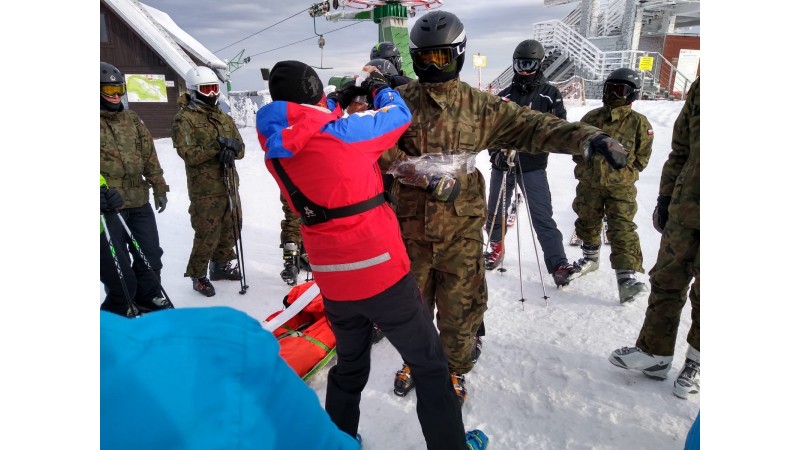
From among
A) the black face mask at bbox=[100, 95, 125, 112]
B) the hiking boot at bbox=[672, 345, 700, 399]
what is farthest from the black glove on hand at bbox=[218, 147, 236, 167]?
the hiking boot at bbox=[672, 345, 700, 399]

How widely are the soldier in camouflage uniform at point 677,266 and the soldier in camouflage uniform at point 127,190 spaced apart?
420cm

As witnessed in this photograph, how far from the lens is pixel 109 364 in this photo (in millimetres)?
606

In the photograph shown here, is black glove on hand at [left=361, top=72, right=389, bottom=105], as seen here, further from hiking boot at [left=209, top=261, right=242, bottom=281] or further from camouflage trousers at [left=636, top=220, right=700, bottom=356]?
hiking boot at [left=209, top=261, right=242, bottom=281]

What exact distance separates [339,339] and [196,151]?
3568 mm

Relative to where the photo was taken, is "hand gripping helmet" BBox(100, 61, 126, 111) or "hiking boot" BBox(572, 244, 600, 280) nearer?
"hand gripping helmet" BBox(100, 61, 126, 111)

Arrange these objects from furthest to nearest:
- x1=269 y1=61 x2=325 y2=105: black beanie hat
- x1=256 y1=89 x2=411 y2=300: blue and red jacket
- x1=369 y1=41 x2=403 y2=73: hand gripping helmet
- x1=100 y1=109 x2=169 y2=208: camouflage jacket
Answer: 1. x1=369 y1=41 x2=403 y2=73: hand gripping helmet
2. x1=100 y1=109 x2=169 y2=208: camouflage jacket
3. x1=269 y1=61 x2=325 y2=105: black beanie hat
4. x1=256 y1=89 x2=411 y2=300: blue and red jacket

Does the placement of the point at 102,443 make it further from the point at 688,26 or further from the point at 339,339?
the point at 688,26

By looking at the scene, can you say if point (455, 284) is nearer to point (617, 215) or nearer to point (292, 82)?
point (292, 82)

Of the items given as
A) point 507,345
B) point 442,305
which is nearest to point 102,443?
point 442,305

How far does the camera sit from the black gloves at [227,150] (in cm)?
489

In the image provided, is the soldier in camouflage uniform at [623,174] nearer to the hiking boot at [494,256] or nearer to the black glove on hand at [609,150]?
the hiking boot at [494,256]

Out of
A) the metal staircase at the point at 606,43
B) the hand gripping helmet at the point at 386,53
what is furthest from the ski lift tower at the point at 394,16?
the hand gripping helmet at the point at 386,53

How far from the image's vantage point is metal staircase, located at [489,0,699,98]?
22.7m

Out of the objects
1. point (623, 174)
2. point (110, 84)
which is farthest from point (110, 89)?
point (623, 174)
